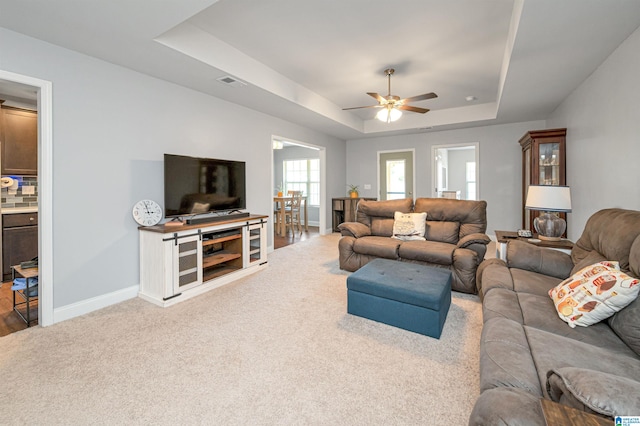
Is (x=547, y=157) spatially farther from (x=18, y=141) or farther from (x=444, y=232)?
(x=18, y=141)

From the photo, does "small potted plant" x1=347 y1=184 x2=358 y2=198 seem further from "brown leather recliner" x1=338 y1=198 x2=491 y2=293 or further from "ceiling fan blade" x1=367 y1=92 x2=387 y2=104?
"ceiling fan blade" x1=367 y1=92 x2=387 y2=104

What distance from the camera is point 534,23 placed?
2.26 m

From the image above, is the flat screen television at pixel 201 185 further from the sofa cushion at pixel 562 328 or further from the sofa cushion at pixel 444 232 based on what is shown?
the sofa cushion at pixel 562 328

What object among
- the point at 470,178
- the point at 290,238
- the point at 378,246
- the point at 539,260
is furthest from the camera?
the point at 470,178

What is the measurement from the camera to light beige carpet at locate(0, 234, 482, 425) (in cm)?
157

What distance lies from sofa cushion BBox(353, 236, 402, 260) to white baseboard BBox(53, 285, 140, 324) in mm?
2619

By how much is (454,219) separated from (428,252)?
844mm

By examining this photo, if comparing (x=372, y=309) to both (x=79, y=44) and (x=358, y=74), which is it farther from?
(x=79, y=44)

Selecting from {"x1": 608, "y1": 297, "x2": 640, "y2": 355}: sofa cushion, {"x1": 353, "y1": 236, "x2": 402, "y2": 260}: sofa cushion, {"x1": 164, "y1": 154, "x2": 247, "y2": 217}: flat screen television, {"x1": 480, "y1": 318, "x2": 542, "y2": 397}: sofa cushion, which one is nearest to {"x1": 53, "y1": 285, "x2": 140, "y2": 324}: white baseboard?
{"x1": 164, "y1": 154, "x2": 247, "y2": 217}: flat screen television

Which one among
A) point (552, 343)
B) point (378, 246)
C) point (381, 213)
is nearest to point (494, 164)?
point (381, 213)

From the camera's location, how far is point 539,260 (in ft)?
8.14

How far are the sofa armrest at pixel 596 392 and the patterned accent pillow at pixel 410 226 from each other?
116 inches

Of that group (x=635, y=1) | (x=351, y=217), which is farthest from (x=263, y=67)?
(x=351, y=217)

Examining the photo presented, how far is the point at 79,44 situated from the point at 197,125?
56.0 inches
